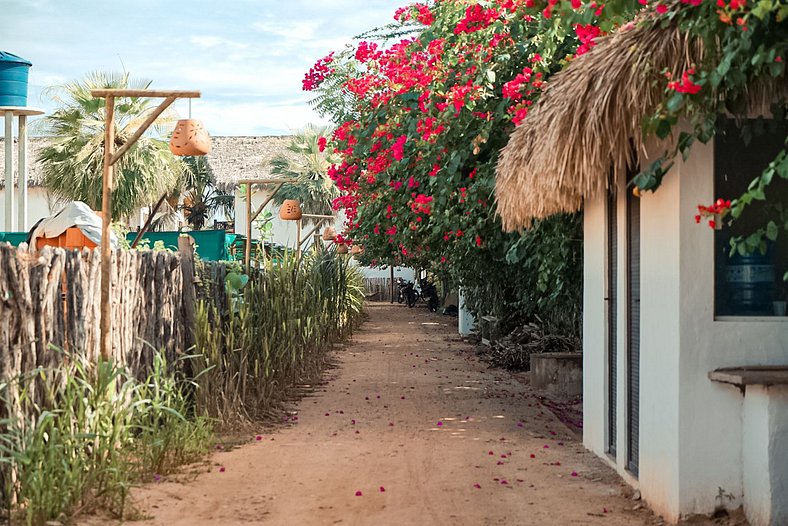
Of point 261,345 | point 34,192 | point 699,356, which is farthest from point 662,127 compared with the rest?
point 34,192

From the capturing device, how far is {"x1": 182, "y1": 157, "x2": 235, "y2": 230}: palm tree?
108ft

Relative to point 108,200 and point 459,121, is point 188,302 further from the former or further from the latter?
point 459,121

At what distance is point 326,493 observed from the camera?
18.2 feet

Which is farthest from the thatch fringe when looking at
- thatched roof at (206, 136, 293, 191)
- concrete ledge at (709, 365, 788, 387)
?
thatched roof at (206, 136, 293, 191)

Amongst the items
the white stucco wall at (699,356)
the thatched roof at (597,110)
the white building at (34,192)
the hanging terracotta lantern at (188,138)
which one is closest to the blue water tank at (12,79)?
the hanging terracotta lantern at (188,138)

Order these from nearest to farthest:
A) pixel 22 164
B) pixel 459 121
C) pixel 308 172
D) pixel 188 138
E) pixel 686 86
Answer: pixel 686 86 < pixel 188 138 < pixel 459 121 < pixel 22 164 < pixel 308 172

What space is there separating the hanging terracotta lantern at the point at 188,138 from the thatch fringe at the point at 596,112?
2.94m

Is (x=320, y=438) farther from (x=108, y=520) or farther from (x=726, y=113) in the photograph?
(x=726, y=113)

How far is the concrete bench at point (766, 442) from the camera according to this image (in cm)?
429

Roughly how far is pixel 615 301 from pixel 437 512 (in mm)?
2061

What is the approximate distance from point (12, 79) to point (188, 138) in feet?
24.9

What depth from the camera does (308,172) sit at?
3250cm

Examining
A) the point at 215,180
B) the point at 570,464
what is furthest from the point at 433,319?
the point at 570,464

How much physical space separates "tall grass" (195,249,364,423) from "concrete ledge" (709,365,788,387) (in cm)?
379
